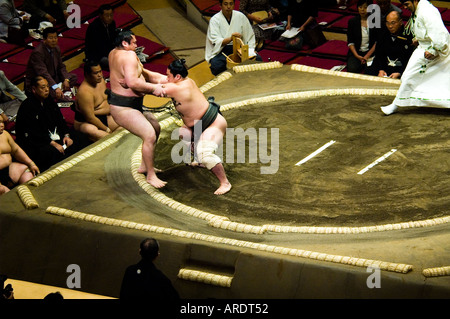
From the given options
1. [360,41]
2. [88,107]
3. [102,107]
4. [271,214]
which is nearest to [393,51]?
[360,41]

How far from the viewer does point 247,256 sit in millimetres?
3963

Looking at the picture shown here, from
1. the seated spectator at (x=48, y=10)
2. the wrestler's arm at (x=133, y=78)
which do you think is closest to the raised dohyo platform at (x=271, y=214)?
the wrestler's arm at (x=133, y=78)

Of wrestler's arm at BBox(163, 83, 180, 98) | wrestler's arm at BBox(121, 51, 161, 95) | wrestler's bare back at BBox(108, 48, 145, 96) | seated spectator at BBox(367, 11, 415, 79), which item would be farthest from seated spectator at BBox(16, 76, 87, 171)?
seated spectator at BBox(367, 11, 415, 79)

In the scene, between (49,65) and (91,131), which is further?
(49,65)

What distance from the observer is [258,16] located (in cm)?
731

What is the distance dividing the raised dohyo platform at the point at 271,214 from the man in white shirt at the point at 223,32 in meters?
1.05

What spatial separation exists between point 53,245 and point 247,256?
1.04 meters

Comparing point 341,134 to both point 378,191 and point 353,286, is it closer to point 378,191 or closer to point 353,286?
point 378,191

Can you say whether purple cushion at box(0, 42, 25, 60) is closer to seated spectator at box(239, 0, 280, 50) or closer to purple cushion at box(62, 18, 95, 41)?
purple cushion at box(62, 18, 95, 41)

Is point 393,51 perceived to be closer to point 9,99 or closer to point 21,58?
point 9,99

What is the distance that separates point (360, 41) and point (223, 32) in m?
1.06

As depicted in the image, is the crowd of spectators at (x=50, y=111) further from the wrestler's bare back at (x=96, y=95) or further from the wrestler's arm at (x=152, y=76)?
the wrestler's arm at (x=152, y=76)
